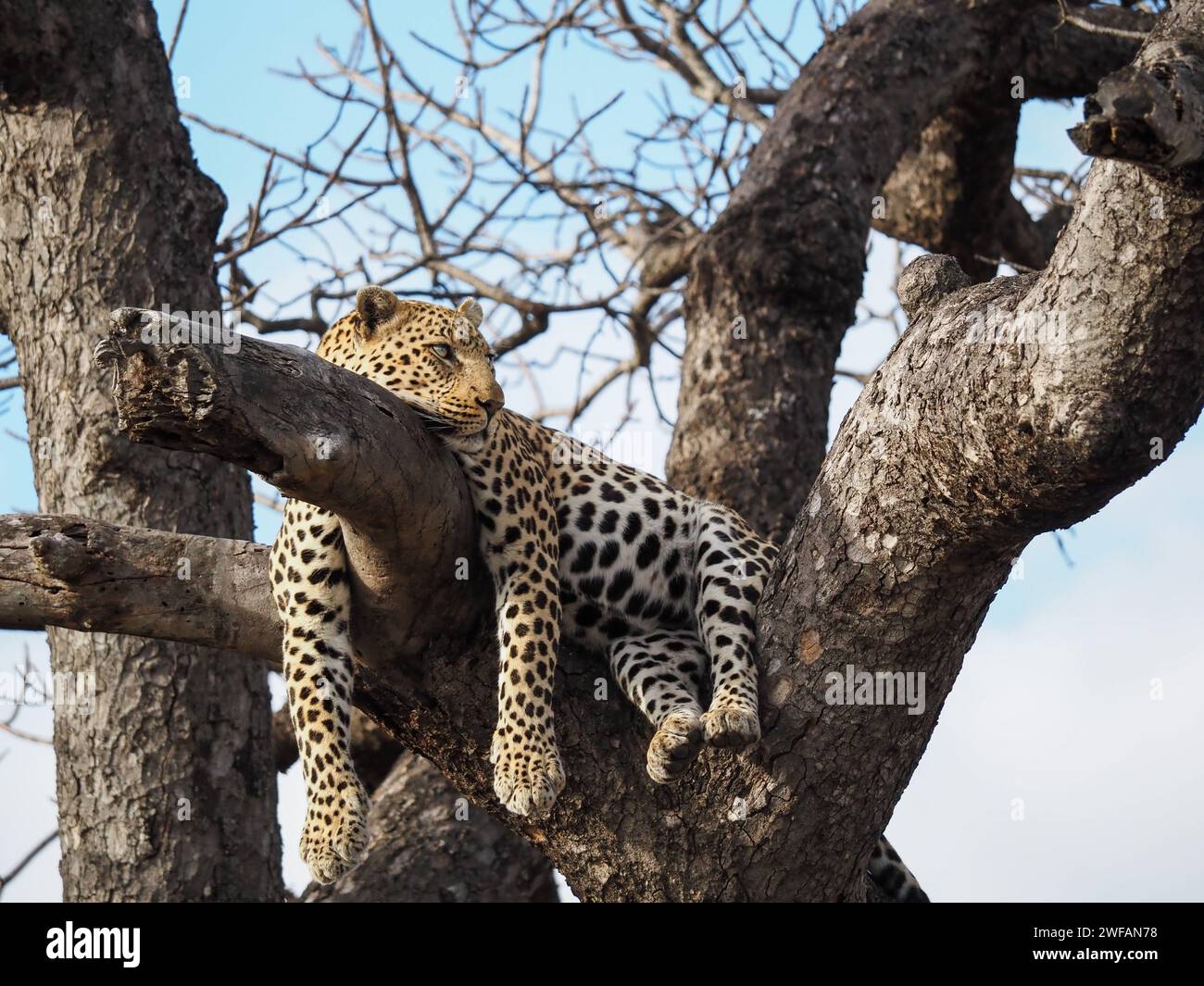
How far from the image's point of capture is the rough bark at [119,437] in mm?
5789

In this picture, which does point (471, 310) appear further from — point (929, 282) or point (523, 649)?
point (929, 282)

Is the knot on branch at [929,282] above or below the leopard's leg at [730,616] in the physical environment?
above

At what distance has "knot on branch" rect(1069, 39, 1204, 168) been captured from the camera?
2586mm

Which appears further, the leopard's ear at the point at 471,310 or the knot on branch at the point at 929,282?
the leopard's ear at the point at 471,310

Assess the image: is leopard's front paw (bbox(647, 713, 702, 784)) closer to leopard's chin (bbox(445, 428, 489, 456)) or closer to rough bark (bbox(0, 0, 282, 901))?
leopard's chin (bbox(445, 428, 489, 456))

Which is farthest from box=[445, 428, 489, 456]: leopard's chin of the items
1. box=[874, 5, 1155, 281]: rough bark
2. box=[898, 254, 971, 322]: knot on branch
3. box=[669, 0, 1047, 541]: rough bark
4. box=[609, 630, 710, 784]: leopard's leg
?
box=[874, 5, 1155, 281]: rough bark

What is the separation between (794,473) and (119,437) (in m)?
3.01

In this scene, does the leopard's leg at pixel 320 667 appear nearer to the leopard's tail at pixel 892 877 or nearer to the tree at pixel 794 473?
the tree at pixel 794 473

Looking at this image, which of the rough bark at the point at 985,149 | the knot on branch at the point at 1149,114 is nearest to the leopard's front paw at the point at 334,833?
the knot on branch at the point at 1149,114

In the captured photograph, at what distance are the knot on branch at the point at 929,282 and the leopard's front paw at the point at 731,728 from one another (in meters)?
1.23

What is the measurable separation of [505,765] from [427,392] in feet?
3.81

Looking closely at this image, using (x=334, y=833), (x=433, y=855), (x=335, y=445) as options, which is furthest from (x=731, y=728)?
(x=433, y=855)
